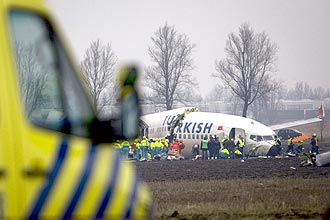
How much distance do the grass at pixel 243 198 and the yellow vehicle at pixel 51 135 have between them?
9.08m

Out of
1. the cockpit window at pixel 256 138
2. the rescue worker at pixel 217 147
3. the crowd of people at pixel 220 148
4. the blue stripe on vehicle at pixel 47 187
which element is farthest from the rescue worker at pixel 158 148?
the blue stripe on vehicle at pixel 47 187

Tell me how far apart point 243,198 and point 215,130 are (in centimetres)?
2986

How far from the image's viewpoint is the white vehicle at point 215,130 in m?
47.8

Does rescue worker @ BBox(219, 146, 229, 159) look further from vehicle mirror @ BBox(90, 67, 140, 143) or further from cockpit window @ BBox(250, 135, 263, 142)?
vehicle mirror @ BBox(90, 67, 140, 143)

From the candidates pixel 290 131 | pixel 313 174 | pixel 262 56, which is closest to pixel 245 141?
pixel 313 174

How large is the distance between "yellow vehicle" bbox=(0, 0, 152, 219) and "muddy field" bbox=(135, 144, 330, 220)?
29.8 ft

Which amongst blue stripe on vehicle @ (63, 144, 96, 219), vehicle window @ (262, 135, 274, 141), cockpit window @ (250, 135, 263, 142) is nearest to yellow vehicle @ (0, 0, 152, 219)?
Result: blue stripe on vehicle @ (63, 144, 96, 219)

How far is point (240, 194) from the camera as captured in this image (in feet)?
62.4

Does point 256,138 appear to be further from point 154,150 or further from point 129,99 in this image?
point 129,99

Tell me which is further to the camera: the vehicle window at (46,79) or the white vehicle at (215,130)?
the white vehicle at (215,130)

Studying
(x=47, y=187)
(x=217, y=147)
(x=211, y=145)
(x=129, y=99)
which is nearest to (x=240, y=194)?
(x=129, y=99)

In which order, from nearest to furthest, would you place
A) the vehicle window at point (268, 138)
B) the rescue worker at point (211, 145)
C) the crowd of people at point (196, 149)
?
the rescue worker at point (211, 145)
the crowd of people at point (196, 149)
the vehicle window at point (268, 138)

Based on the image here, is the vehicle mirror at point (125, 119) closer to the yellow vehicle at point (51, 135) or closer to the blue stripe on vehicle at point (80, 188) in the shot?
the yellow vehicle at point (51, 135)

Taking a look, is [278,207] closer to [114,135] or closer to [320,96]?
[114,135]
